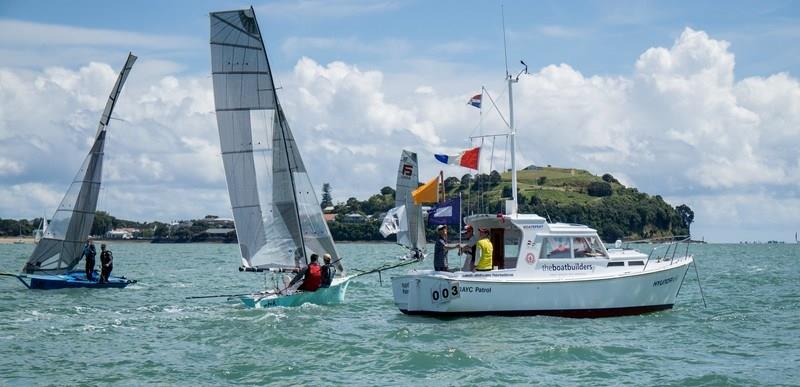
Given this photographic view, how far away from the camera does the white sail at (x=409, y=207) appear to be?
55906 mm

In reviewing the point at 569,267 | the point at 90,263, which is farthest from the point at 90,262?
the point at 569,267

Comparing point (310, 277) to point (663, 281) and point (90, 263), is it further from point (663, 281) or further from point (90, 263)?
point (90, 263)

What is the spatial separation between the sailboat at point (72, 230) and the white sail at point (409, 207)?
17.1m

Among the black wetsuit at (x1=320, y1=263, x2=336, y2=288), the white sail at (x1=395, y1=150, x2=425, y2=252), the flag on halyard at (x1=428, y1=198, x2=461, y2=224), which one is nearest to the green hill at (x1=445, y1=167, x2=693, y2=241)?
the white sail at (x1=395, y1=150, x2=425, y2=252)

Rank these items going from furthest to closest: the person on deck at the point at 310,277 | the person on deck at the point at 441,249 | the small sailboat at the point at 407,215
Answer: the small sailboat at the point at 407,215 < the person on deck at the point at 310,277 < the person on deck at the point at 441,249

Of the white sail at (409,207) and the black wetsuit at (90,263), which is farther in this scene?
the white sail at (409,207)

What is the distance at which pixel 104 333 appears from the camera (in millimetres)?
27984

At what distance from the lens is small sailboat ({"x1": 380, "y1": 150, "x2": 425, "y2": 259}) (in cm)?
5565

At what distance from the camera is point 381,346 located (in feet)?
82.2

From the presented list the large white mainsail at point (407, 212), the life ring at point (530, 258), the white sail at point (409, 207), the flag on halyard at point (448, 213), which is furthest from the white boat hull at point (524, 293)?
the white sail at point (409, 207)

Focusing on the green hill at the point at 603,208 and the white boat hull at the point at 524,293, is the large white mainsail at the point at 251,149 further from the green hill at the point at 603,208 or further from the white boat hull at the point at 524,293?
the green hill at the point at 603,208

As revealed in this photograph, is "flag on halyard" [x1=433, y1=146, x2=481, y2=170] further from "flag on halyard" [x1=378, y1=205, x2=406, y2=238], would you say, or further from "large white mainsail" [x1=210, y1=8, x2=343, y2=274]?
"flag on halyard" [x1=378, y1=205, x2=406, y2=238]

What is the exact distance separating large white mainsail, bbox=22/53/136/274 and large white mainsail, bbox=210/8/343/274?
39.9 feet

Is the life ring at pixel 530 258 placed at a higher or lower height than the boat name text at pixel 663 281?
higher
